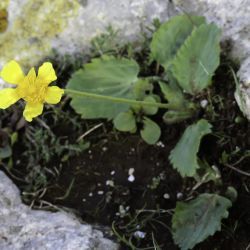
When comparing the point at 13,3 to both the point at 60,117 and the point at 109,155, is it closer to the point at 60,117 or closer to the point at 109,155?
the point at 60,117

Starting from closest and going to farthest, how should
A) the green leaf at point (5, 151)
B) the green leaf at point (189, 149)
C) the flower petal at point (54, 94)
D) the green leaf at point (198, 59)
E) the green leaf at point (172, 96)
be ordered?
the flower petal at point (54, 94), the green leaf at point (189, 149), the green leaf at point (198, 59), the green leaf at point (172, 96), the green leaf at point (5, 151)

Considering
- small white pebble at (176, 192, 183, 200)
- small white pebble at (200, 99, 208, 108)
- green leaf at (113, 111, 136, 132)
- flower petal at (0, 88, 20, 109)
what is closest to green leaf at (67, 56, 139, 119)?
green leaf at (113, 111, 136, 132)

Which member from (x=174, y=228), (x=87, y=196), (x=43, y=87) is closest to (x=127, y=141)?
(x=87, y=196)

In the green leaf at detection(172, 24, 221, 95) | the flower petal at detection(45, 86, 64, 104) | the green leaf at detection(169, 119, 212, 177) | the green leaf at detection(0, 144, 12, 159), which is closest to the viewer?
the flower petal at detection(45, 86, 64, 104)

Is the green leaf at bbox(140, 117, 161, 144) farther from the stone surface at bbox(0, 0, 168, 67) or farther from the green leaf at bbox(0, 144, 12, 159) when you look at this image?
the green leaf at bbox(0, 144, 12, 159)

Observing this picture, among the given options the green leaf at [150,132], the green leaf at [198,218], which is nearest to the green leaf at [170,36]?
the green leaf at [150,132]

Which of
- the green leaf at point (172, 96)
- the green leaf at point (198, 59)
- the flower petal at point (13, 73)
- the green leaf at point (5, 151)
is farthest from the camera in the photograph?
the green leaf at point (5, 151)

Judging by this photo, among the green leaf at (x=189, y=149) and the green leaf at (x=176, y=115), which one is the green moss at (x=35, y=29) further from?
the green leaf at (x=189, y=149)
